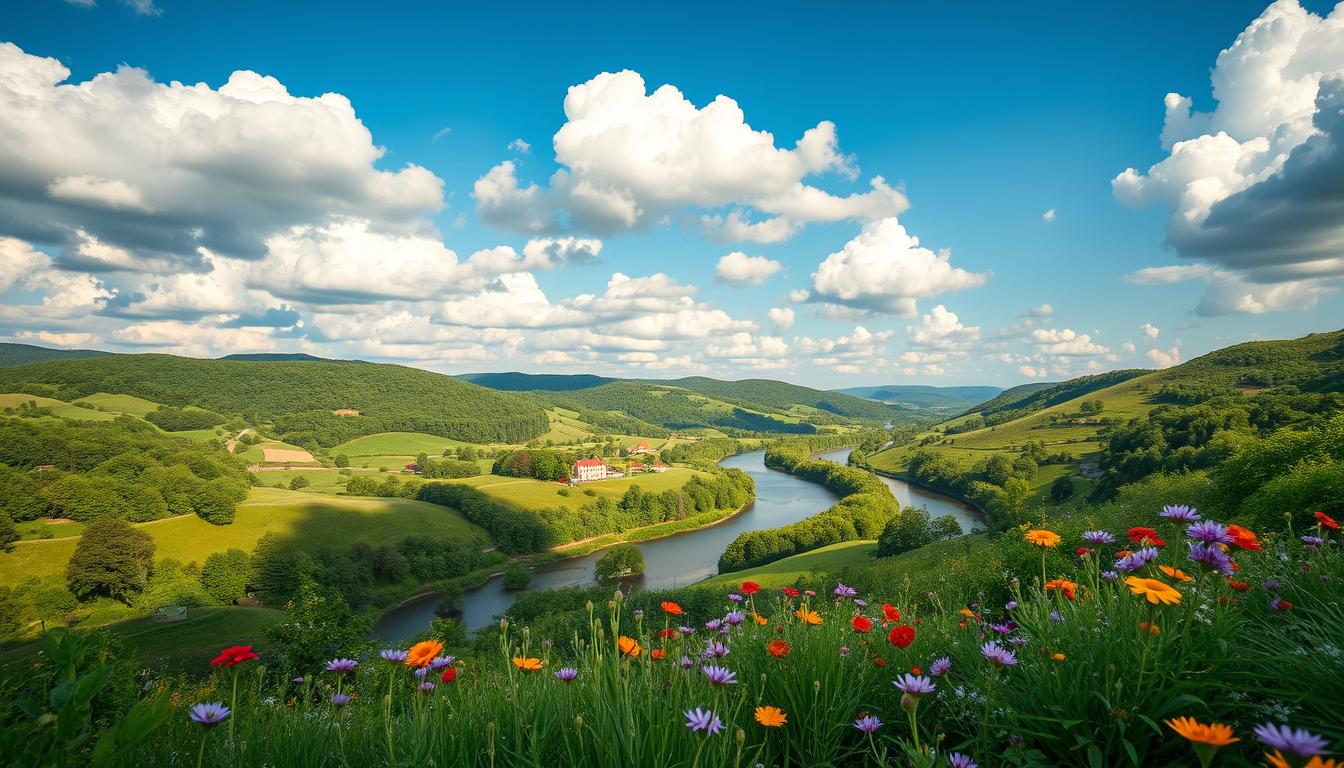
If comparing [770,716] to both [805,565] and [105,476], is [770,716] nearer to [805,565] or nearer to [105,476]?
[805,565]

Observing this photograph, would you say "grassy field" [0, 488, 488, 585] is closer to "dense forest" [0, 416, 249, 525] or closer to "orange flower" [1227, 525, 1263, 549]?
"dense forest" [0, 416, 249, 525]

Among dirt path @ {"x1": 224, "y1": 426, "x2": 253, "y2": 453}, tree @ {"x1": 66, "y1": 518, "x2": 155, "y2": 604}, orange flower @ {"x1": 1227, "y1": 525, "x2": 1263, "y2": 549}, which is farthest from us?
dirt path @ {"x1": 224, "y1": 426, "x2": 253, "y2": 453}

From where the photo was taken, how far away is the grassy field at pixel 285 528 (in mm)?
51406

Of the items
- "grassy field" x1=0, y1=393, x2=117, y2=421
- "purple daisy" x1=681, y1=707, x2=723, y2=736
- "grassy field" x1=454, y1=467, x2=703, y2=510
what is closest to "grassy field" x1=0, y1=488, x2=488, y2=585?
"grassy field" x1=454, y1=467, x2=703, y2=510

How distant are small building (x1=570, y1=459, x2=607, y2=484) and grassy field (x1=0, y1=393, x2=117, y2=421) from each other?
92988 mm

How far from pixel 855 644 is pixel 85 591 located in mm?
70298

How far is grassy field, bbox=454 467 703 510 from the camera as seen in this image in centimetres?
8331

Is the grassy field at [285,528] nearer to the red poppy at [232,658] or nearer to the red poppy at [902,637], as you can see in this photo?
the red poppy at [232,658]

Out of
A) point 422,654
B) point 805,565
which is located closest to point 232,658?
point 422,654

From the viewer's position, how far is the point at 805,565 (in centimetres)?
4666

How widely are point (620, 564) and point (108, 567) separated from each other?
149 ft

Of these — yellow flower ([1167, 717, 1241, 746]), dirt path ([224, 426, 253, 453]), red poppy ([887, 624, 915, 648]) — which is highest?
yellow flower ([1167, 717, 1241, 746])

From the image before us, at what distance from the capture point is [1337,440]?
1440 centimetres

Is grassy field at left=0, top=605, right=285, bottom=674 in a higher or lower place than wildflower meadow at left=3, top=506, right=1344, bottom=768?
lower
